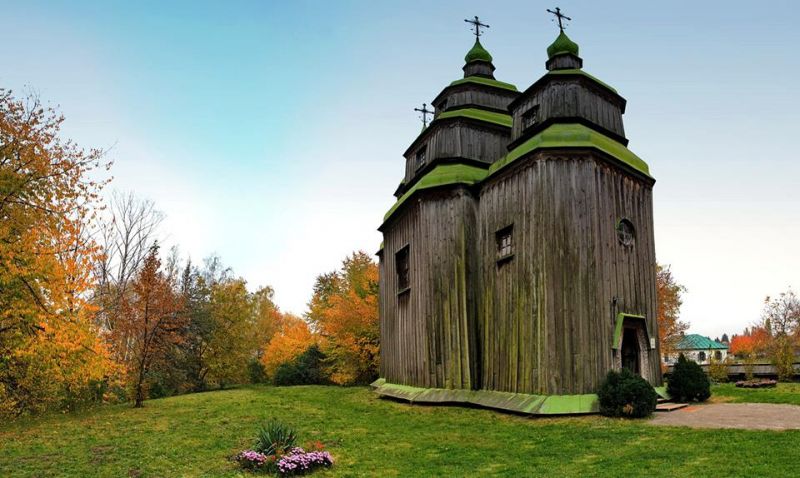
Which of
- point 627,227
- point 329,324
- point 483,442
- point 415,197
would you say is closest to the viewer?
point 483,442

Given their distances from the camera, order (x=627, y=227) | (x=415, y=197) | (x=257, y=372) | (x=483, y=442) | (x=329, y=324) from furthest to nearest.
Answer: (x=257, y=372)
(x=329, y=324)
(x=415, y=197)
(x=627, y=227)
(x=483, y=442)

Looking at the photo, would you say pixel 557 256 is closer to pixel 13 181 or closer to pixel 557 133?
pixel 557 133

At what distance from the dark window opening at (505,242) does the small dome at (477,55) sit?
10780 millimetres

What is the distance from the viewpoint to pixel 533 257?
14617 millimetres

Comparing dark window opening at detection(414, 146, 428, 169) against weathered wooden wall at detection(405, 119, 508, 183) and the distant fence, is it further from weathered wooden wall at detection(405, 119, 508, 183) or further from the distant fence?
the distant fence

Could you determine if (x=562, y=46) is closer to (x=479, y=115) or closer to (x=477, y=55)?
(x=479, y=115)

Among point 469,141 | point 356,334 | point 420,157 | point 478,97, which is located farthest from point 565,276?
point 356,334

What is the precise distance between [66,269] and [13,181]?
1978 millimetres

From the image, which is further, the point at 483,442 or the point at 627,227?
the point at 627,227

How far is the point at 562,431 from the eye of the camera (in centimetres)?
1152

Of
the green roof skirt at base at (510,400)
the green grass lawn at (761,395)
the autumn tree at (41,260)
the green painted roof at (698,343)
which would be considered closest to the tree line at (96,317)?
the autumn tree at (41,260)

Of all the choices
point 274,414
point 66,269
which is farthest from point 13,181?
point 274,414

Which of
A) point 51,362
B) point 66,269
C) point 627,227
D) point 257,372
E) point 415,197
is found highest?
point 415,197

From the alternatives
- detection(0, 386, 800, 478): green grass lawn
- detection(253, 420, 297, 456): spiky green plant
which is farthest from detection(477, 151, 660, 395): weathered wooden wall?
detection(253, 420, 297, 456): spiky green plant
